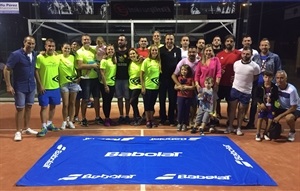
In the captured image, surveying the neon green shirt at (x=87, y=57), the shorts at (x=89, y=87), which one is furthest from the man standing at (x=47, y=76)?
the shorts at (x=89, y=87)

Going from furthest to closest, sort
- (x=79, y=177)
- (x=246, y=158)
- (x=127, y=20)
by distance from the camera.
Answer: (x=127, y=20), (x=246, y=158), (x=79, y=177)

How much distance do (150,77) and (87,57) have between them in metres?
1.38

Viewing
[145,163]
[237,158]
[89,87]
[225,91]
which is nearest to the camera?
[145,163]

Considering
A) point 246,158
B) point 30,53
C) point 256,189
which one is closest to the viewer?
point 256,189

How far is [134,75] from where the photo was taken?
6156mm

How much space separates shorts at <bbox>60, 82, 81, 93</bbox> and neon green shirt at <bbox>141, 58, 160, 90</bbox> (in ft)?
4.54

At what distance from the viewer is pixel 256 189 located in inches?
138

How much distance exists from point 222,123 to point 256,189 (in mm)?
3273

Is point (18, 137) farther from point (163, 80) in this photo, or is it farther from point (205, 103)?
point (205, 103)

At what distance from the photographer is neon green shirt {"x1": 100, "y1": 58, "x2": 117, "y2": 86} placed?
6050 millimetres

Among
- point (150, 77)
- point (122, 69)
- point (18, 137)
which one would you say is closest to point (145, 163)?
point (150, 77)

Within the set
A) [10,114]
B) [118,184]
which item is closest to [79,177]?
[118,184]

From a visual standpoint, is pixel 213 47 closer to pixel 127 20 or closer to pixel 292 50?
pixel 127 20

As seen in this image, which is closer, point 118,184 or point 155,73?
point 118,184
